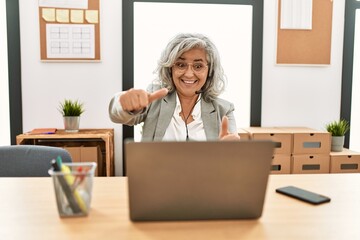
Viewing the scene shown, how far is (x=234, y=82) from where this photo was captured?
3.51 metres

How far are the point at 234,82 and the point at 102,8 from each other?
1.47 m

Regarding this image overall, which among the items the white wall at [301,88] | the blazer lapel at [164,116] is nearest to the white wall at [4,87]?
the blazer lapel at [164,116]

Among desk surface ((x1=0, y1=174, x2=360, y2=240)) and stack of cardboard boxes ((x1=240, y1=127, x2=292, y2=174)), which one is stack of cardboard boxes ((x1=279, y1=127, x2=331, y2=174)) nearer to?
stack of cardboard boxes ((x1=240, y1=127, x2=292, y2=174))

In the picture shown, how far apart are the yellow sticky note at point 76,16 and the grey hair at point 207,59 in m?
1.65

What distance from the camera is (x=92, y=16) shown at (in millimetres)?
3172

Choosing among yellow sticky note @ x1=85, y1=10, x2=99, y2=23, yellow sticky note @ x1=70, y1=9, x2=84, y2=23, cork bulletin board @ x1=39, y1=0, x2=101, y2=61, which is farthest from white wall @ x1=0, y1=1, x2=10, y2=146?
yellow sticky note @ x1=85, y1=10, x2=99, y2=23

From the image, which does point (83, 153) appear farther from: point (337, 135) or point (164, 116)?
point (337, 135)

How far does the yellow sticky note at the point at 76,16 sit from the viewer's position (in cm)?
314

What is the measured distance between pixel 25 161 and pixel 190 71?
883 millimetres

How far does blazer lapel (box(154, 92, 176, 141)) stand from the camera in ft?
5.58

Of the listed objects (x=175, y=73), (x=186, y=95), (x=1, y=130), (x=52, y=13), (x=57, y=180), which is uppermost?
(x=52, y=13)

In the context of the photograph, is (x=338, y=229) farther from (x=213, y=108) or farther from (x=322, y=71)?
(x=322, y=71)

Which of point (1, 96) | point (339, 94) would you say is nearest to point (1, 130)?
point (1, 96)

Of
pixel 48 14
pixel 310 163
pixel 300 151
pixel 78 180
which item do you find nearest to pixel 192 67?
pixel 78 180
